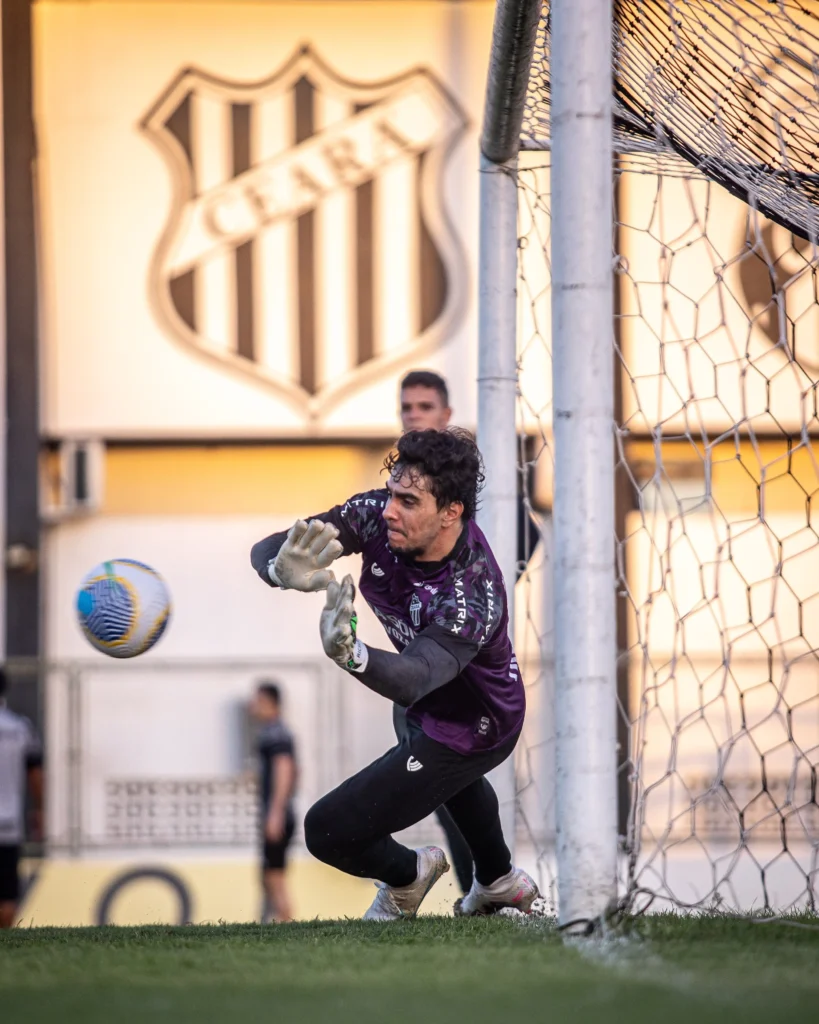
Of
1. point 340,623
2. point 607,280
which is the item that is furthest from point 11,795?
point 607,280

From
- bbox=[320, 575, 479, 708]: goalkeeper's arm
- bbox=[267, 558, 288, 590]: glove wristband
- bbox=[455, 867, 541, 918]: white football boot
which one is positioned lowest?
bbox=[455, 867, 541, 918]: white football boot

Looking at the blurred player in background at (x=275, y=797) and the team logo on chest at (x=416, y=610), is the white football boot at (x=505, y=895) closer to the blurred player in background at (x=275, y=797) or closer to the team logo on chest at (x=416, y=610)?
the team logo on chest at (x=416, y=610)

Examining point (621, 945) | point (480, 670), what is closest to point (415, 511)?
point (480, 670)

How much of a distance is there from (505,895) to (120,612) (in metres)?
1.77

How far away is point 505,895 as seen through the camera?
17.2ft

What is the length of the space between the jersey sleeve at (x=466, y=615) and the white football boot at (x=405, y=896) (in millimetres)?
1082

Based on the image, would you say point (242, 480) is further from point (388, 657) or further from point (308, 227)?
point (388, 657)

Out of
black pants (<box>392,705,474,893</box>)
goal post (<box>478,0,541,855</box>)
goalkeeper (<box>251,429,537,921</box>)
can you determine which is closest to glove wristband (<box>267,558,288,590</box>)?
goalkeeper (<box>251,429,537,921</box>)

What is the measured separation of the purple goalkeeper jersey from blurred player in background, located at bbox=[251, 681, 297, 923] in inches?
239

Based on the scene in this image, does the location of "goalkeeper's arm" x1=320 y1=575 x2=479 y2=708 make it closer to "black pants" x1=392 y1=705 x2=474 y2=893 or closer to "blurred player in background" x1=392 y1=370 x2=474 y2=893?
"black pants" x1=392 y1=705 x2=474 y2=893

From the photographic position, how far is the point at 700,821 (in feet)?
39.6

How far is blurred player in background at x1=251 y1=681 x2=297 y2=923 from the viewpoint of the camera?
421 inches

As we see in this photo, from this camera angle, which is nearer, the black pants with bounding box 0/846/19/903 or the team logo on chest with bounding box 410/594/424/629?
the team logo on chest with bounding box 410/594/424/629

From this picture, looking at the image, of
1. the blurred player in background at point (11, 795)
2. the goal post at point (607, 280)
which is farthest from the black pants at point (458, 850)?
the blurred player in background at point (11, 795)
